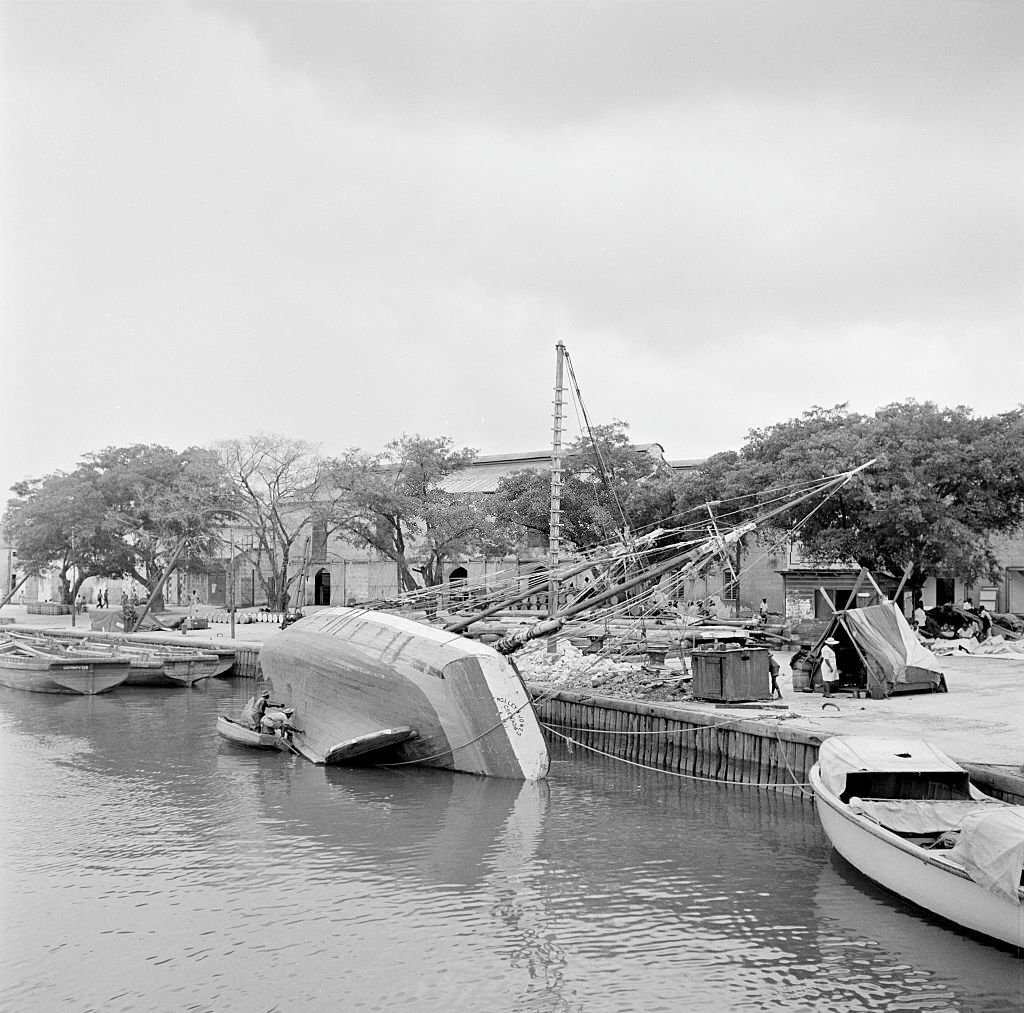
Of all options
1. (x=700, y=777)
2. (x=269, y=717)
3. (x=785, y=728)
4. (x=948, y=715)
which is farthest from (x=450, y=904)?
(x=948, y=715)

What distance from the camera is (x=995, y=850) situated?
909 cm

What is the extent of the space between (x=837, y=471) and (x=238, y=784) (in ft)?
65.9

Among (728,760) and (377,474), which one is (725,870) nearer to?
(728,760)

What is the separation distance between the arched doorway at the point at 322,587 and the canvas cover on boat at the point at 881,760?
164 ft

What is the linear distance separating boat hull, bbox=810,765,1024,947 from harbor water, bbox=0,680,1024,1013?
250 millimetres

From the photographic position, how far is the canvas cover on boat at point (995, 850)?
29.2 feet

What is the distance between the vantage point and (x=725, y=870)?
40.5 ft

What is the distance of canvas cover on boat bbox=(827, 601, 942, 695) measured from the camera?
20391 millimetres

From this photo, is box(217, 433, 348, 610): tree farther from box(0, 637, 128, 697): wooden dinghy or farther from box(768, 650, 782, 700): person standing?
box(768, 650, 782, 700): person standing

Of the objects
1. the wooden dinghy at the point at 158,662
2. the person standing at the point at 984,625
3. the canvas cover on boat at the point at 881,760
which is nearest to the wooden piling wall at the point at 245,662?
the wooden dinghy at the point at 158,662

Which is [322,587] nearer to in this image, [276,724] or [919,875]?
[276,724]

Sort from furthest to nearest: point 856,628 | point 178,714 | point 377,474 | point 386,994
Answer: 1. point 377,474
2. point 178,714
3. point 856,628
4. point 386,994

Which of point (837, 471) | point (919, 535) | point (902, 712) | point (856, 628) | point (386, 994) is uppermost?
point (837, 471)

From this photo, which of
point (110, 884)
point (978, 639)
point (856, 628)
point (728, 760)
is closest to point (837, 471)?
point (978, 639)
